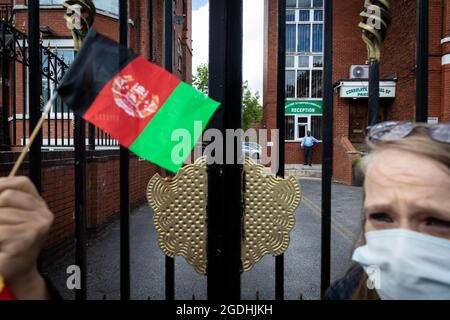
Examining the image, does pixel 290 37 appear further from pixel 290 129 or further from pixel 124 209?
pixel 124 209

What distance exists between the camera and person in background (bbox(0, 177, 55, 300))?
896 mm

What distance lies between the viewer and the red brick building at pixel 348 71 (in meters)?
10.8

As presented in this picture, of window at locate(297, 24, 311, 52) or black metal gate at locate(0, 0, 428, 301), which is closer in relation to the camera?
black metal gate at locate(0, 0, 428, 301)

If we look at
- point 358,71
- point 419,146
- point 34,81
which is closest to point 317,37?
point 358,71

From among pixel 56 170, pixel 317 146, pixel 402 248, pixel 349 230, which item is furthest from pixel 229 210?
pixel 317 146

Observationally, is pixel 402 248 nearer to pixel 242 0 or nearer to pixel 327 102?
pixel 327 102

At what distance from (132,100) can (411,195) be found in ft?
2.87

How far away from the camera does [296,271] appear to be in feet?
14.6

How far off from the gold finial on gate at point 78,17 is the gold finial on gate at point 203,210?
0.68 meters

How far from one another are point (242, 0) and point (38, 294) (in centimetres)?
130

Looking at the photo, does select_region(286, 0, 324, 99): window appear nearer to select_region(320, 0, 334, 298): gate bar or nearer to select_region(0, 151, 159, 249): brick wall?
select_region(0, 151, 159, 249): brick wall

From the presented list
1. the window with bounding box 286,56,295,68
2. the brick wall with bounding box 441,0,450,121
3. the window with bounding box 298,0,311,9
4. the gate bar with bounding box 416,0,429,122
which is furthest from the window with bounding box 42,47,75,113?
the window with bounding box 298,0,311,9

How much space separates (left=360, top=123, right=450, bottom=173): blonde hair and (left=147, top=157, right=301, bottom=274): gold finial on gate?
1.26 feet

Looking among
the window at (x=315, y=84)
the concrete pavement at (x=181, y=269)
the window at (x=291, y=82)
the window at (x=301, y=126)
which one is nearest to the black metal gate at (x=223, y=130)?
the concrete pavement at (x=181, y=269)
